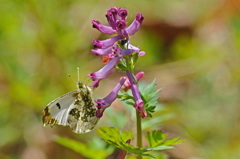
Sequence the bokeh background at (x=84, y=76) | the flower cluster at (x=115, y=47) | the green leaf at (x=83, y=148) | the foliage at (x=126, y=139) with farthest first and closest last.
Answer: the bokeh background at (x=84, y=76), the green leaf at (x=83, y=148), the flower cluster at (x=115, y=47), the foliage at (x=126, y=139)

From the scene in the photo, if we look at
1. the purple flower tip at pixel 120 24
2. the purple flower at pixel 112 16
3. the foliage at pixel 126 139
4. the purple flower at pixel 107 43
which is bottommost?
the foliage at pixel 126 139

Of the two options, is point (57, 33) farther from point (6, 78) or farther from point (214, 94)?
point (214, 94)

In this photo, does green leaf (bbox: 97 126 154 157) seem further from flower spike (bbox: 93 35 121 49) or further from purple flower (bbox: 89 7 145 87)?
flower spike (bbox: 93 35 121 49)

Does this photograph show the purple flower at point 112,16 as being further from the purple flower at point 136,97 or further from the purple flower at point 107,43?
the purple flower at point 136,97

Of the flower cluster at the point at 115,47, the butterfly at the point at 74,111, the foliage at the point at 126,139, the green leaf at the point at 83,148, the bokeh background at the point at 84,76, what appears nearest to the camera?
the foliage at the point at 126,139

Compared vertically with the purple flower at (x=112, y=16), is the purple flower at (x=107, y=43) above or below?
below

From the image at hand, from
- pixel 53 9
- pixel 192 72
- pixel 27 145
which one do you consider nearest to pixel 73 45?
pixel 53 9

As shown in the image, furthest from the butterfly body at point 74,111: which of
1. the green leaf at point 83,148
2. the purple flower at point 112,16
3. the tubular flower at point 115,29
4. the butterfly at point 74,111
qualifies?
the purple flower at point 112,16

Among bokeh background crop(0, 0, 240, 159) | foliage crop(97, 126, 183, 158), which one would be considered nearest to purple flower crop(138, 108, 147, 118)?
foliage crop(97, 126, 183, 158)
